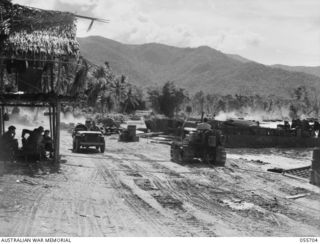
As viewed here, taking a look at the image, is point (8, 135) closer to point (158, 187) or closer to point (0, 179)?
point (0, 179)

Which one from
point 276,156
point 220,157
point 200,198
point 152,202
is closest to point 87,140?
point 220,157

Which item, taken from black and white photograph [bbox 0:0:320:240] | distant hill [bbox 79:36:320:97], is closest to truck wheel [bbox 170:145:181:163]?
black and white photograph [bbox 0:0:320:240]

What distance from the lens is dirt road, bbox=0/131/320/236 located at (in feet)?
34.1

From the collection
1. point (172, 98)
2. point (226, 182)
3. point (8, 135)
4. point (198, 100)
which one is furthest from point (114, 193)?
point (198, 100)

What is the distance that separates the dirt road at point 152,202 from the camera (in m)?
10.4

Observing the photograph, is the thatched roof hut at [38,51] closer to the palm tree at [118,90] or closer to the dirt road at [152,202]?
the dirt road at [152,202]

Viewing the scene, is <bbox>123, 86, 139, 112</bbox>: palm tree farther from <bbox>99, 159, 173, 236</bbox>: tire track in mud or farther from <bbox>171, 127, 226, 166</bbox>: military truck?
<bbox>99, 159, 173, 236</bbox>: tire track in mud

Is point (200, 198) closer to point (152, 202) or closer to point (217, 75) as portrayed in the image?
point (152, 202)

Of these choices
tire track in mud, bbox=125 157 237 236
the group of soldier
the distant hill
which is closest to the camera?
tire track in mud, bbox=125 157 237 236

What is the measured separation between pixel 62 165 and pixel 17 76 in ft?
13.7

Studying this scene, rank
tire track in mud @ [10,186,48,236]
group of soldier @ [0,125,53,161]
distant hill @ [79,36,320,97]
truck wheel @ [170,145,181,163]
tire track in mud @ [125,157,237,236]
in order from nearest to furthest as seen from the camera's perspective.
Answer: tire track in mud @ [10,186,48,236], tire track in mud @ [125,157,237,236], group of soldier @ [0,125,53,161], truck wheel @ [170,145,181,163], distant hill @ [79,36,320,97]

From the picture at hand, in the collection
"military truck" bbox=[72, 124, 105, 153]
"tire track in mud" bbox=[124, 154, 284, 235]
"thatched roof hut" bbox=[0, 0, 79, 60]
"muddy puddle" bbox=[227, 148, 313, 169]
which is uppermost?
"thatched roof hut" bbox=[0, 0, 79, 60]

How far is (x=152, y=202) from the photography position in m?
13.2

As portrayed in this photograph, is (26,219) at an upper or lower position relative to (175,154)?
lower
